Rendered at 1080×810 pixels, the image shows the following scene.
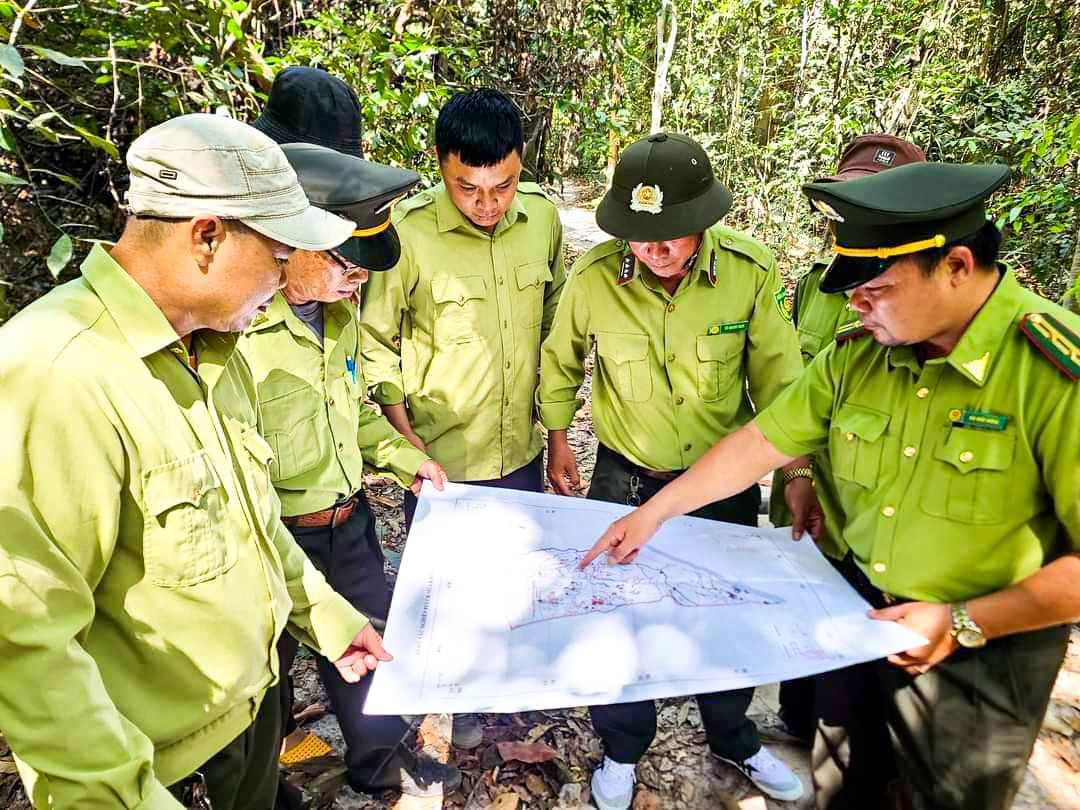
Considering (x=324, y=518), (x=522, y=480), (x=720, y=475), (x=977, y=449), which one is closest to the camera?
(x=977, y=449)

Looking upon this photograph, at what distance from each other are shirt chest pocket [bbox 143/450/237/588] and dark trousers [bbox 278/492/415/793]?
2.60 ft

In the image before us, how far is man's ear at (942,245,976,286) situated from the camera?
124cm

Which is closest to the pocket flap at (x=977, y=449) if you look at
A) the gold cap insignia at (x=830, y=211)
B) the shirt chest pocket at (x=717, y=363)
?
the gold cap insignia at (x=830, y=211)

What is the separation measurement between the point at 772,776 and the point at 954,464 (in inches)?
56.4

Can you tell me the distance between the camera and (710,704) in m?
2.19

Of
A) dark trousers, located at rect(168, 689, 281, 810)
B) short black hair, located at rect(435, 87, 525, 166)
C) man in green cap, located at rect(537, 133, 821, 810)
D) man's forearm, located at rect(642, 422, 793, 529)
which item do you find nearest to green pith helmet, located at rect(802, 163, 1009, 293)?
man's forearm, located at rect(642, 422, 793, 529)

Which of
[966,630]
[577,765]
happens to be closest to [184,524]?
[966,630]

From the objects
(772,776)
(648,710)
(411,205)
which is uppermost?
(411,205)

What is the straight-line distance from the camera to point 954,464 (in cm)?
132

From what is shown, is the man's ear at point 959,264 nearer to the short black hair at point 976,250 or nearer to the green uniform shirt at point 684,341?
the short black hair at point 976,250

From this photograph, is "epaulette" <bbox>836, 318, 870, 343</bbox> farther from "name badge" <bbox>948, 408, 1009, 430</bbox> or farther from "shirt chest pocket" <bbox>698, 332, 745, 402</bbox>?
"shirt chest pocket" <bbox>698, 332, 745, 402</bbox>

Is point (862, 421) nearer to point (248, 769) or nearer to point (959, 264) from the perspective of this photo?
point (959, 264)

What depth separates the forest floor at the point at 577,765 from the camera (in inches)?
87.1

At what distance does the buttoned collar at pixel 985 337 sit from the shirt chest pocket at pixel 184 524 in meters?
1.42
